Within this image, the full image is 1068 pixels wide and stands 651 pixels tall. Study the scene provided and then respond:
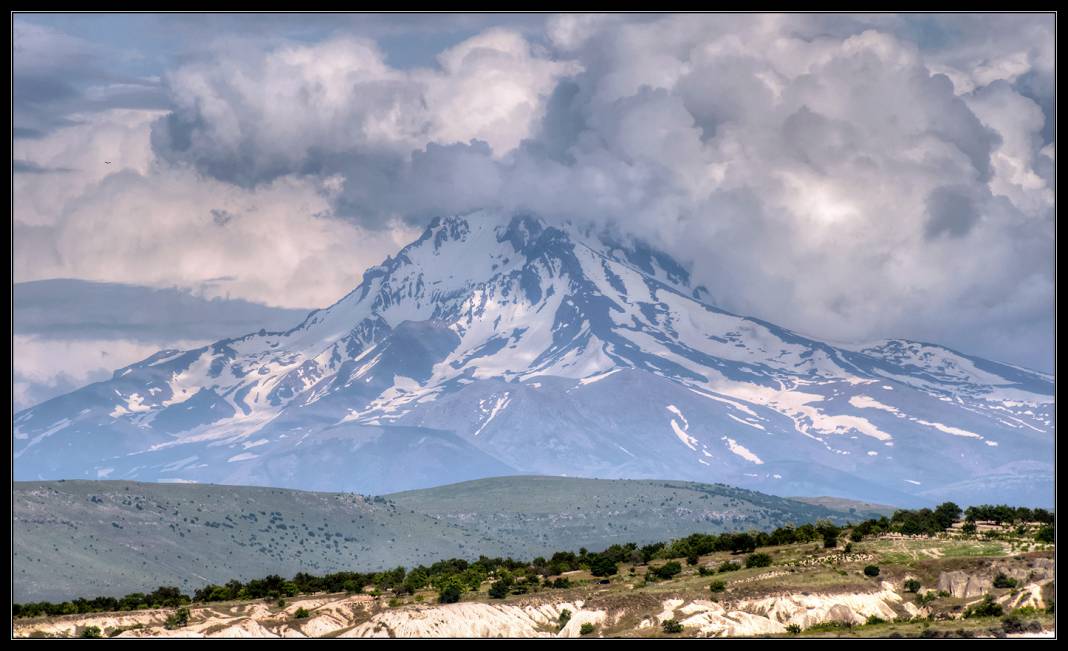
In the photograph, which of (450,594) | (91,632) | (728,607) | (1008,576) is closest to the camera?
(1008,576)

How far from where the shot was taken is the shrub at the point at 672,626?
539 feet

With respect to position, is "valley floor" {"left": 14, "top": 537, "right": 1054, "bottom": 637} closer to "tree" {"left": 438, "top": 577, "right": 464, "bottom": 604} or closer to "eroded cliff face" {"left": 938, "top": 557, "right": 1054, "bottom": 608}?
"eroded cliff face" {"left": 938, "top": 557, "right": 1054, "bottom": 608}

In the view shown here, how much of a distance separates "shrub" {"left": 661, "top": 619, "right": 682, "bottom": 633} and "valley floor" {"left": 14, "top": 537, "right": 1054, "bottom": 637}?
90 mm

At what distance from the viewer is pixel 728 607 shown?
168750 mm

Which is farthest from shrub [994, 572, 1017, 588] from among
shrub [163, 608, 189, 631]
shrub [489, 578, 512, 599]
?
shrub [163, 608, 189, 631]

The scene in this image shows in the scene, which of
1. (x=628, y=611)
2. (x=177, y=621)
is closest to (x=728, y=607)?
(x=628, y=611)

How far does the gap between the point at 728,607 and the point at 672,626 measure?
6.55 meters

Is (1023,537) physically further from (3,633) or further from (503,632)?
(3,633)

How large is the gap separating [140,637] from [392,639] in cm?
2505

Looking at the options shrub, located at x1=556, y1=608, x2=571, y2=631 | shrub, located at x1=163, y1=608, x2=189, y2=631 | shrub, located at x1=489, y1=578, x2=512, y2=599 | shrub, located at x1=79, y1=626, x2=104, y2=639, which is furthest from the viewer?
shrub, located at x1=489, y1=578, x2=512, y2=599

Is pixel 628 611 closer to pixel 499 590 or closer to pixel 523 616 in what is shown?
pixel 523 616

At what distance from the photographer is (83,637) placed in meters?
179

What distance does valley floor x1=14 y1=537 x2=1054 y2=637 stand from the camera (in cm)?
16275

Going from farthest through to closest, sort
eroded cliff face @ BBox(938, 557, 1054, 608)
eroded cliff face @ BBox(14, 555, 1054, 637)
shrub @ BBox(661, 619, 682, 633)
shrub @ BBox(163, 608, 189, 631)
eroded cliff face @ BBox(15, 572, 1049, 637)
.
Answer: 1. shrub @ BBox(163, 608, 189, 631)
2. eroded cliff face @ BBox(15, 572, 1049, 637)
3. eroded cliff face @ BBox(14, 555, 1054, 637)
4. shrub @ BBox(661, 619, 682, 633)
5. eroded cliff face @ BBox(938, 557, 1054, 608)
